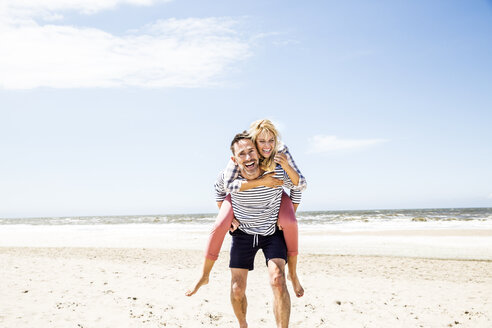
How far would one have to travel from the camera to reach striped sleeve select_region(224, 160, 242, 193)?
3793mm

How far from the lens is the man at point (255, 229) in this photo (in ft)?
12.1

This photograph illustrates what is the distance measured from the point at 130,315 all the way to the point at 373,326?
378 cm

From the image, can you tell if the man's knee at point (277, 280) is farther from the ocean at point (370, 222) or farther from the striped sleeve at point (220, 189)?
the ocean at point (370, 222)

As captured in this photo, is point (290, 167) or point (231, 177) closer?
point (290, 167)

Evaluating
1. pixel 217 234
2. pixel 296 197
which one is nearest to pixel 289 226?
pixel 296 197

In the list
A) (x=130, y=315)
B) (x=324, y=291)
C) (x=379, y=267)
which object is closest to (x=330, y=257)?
(x=379, y=267)

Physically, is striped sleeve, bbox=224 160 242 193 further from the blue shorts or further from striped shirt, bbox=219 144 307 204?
the blue shorts

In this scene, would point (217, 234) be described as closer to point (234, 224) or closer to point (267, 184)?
point (234, 224)

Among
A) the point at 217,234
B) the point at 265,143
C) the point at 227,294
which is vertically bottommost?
the point at 227,294

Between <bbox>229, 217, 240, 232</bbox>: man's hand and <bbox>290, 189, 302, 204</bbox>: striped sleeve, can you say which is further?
<bbox>290, 189, 302, 204</bbox>: striped sleeve

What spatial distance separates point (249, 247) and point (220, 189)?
697 mm

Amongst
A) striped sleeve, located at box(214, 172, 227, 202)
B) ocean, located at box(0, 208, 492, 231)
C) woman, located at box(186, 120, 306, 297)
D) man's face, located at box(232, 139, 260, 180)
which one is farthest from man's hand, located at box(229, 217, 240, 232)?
ocean, located at box(0, 208, 492, 231)

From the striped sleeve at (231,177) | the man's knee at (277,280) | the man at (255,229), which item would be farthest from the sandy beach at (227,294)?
the striped sleeve at (231,177)

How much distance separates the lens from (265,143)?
380 cm
